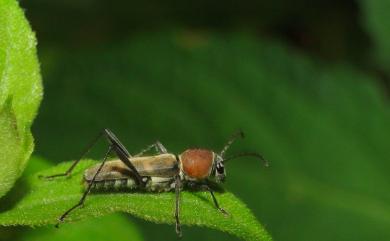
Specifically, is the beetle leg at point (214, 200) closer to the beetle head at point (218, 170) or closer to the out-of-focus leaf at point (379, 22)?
the beetle head at point (218, 170)

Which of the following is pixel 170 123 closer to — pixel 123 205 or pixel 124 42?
pixel 124 42

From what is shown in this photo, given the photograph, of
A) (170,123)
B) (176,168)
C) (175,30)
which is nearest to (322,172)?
(170,123)

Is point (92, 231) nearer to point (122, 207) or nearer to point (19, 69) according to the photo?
point (122, 207)

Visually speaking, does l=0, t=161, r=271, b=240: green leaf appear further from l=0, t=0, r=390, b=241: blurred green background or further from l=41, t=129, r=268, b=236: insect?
l=0, t=0, r=390, b=241: blurred green background

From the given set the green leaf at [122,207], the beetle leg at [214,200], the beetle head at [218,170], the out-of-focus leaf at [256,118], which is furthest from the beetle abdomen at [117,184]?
the out-of-focus leaf at [256,118]

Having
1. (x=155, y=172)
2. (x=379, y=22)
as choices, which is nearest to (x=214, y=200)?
(x=155, y=172)
